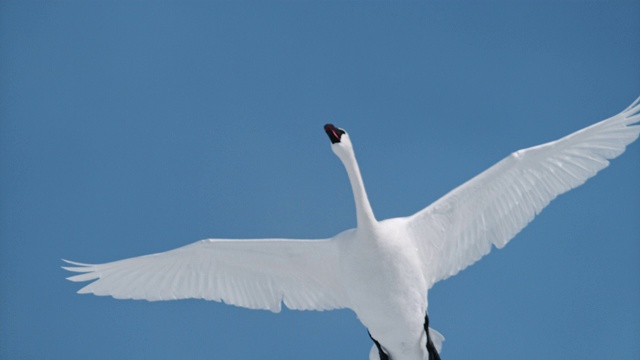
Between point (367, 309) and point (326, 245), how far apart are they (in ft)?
4.11

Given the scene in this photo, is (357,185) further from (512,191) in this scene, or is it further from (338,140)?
(512,191)

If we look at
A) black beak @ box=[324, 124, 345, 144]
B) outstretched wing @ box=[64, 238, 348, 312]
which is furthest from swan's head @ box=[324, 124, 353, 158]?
outstretched wing @ box=[64, 238, 348, 312]

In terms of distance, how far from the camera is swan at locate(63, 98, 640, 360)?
1377cm

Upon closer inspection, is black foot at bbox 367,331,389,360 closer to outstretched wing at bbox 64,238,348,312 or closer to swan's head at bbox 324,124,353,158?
outstretched wing at bbox 64,238,348,312

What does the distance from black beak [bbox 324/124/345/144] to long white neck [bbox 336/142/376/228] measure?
23 centimetres

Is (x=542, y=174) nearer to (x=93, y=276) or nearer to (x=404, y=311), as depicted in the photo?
(x=404, y=311)

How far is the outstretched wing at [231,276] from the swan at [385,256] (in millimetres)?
17

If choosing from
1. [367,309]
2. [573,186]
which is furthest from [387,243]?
[573,186]

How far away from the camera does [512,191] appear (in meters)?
14.5

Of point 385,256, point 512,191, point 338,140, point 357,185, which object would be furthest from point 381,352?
point 338,140

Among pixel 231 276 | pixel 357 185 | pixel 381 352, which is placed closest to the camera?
pixel 357 185

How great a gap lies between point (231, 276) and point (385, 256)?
9.90 ft

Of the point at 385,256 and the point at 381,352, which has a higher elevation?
the point at 385,256

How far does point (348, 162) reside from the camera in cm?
1405
